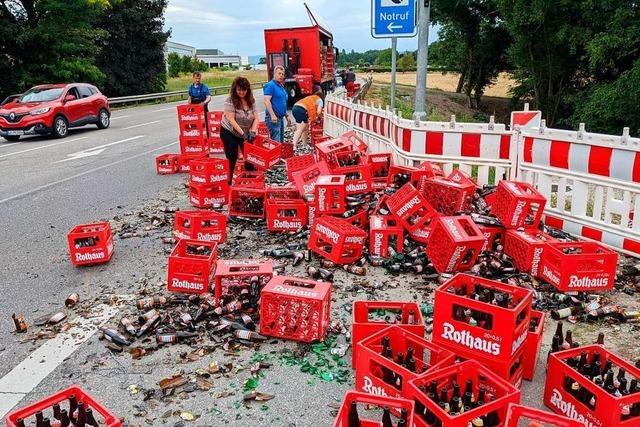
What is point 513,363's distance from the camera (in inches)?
151

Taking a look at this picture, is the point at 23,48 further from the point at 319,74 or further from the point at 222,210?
the point at 222,210

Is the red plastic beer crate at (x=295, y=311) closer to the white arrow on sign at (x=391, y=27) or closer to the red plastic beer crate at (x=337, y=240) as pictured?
the red plastic beer crate at (x=337, y=240)

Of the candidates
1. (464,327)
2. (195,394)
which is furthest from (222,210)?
(464,327)

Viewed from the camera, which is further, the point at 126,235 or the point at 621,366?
the point at 126,235

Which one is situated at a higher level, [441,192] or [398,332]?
[441,192]

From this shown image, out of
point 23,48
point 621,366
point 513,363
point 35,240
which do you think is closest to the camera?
point 621,366

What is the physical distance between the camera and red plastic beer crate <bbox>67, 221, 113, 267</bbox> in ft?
21.5

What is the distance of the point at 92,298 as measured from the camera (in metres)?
5.72

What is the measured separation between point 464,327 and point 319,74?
25.5 metres

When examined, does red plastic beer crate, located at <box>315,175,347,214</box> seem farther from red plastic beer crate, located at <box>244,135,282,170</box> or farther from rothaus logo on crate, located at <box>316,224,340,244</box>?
red plastic beer crate, located at <box>244,135,282,170</box>

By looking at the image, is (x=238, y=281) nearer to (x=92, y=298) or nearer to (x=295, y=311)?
(x=295, y=311)

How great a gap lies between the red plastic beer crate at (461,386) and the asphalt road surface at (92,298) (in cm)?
66

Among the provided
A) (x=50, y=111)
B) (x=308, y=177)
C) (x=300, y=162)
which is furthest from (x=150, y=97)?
(x=308, y=177)

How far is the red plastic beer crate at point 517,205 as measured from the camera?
6227 mm
